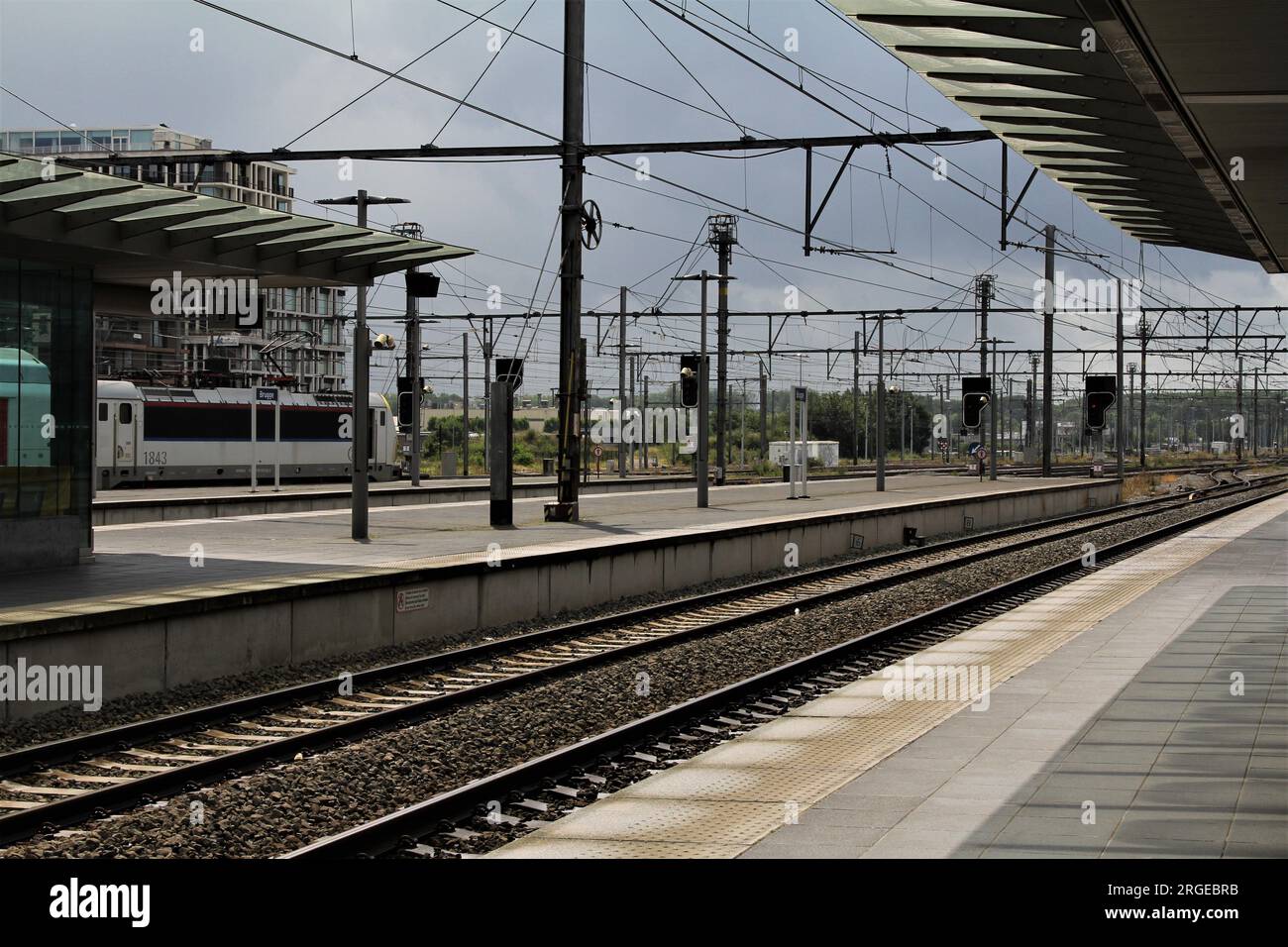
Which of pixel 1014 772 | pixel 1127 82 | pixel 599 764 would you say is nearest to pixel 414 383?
pixel 1127 82

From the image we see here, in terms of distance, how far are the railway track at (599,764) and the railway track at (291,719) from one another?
1.62 metres

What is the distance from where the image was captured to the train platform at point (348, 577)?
1113 cm

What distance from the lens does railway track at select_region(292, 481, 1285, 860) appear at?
7.00 m

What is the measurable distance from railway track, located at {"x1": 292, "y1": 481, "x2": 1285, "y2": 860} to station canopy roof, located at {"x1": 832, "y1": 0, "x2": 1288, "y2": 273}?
5003 millimetres

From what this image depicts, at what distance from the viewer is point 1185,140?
11.0 m

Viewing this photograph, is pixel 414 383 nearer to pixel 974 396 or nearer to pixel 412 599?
pixel 974 396

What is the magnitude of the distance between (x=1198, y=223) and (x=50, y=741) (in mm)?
13203

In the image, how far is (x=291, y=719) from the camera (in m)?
10.3

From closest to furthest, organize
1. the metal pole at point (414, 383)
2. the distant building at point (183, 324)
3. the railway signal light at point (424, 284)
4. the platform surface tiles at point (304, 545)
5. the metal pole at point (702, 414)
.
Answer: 1. the platform surface tiles at point (304, 545)
2. the railway signal light at point (424, 284)
3. the metal pole at point (702, 414)
4. the metal pole at point (414, 383)
5. the distant building at point (183, 324)

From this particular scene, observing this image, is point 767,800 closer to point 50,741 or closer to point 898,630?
point 50,741
